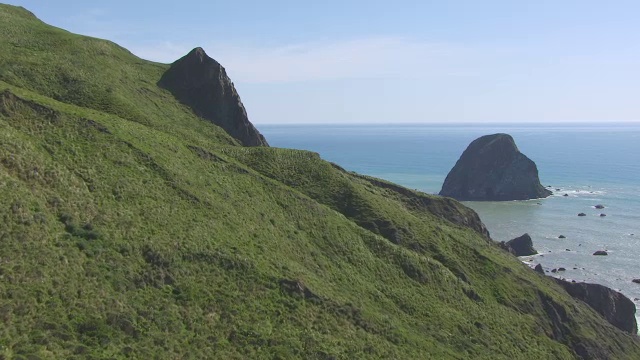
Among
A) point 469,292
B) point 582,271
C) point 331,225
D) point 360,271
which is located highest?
point 331,225

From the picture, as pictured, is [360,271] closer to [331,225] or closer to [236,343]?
[331,225]

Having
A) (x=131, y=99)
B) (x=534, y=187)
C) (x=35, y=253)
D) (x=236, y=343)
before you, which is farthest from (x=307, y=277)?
(x=534, y=187)

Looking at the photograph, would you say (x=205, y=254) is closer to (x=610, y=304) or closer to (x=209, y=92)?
(x=209, y=92)

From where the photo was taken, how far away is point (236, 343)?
3775 centimetres

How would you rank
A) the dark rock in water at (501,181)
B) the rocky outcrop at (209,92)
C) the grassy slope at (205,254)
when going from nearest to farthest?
the grassy slope at (205,254) → the rocky outcrop at (209,92) → the dark rock in water at (501,181)

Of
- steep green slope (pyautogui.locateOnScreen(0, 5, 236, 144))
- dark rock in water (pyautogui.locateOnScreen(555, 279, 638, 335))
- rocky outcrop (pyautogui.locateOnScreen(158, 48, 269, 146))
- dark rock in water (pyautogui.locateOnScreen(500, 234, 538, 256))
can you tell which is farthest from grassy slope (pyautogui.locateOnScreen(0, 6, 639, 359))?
dark rock in water (pyautogui.locateOnScreen(500, 234, 538, 256))

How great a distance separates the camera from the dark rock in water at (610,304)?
76.0m

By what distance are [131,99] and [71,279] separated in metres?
48.3

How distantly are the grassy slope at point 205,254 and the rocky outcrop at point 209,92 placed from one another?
353 inches

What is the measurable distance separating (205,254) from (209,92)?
5422cm

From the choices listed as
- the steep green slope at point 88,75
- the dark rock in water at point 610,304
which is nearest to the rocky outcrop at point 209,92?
the steep green slope at point 88,75

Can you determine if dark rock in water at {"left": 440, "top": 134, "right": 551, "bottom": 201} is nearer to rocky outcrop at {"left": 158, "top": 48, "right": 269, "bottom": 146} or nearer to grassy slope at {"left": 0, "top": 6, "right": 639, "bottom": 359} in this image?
grassy slope at {"left": 0, "top": 6, "right": 639, "bottom": 359}

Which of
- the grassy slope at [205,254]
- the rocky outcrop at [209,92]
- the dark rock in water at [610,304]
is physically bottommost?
the dark rock in water at [610,304]

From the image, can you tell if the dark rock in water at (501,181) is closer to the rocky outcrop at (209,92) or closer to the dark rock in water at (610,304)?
the dark rock in water at (610,304)
